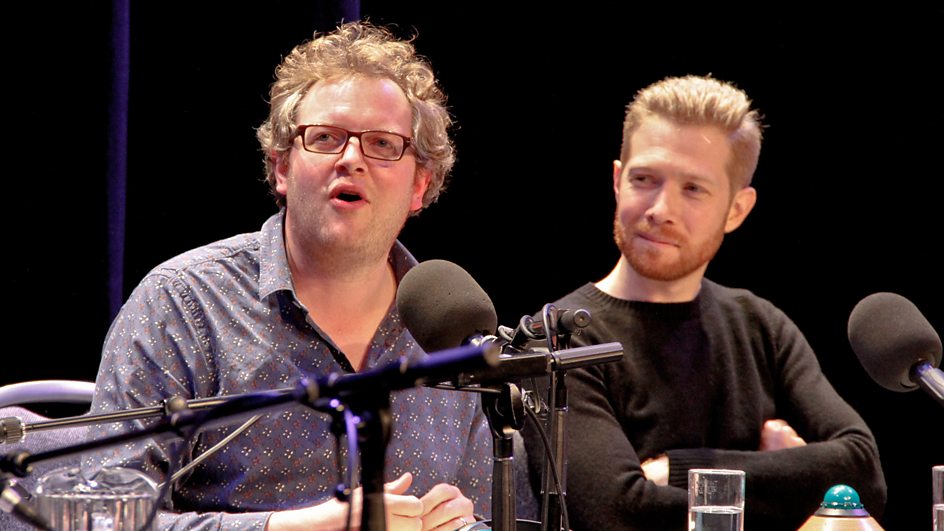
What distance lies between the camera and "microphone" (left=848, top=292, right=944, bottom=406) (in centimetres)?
207

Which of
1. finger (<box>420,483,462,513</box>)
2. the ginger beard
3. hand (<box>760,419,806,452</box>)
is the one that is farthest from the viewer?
the ginger beard

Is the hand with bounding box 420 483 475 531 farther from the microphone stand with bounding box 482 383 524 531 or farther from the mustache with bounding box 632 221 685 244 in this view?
the mustache with bounding box 632 221 685 244

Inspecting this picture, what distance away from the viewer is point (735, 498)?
212 cm

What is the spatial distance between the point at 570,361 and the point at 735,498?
73 centimetres

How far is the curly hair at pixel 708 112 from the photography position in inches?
127

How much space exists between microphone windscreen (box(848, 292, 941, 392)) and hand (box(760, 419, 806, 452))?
2.88ft

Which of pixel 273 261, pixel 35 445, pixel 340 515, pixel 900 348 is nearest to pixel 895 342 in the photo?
pixel 900 348

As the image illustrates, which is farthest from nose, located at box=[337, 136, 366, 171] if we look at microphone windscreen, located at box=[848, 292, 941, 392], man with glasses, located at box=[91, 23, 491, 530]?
microphone windscreen, located at box=[848, 292, 941, 392]

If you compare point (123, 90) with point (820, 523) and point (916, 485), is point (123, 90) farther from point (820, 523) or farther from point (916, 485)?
point (916, 485)

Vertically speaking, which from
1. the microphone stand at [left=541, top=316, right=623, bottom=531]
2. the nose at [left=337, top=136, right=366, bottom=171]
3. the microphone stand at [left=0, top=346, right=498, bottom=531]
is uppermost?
the nose at [left=337, top=136, right=366, bottom=171]

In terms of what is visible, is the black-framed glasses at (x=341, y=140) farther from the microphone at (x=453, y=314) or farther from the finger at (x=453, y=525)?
the finger at (x=453, y=525)

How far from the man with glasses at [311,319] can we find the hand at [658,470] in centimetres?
47

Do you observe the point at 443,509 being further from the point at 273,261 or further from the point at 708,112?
the point at 708,112

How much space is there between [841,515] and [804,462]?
32.1 inches
